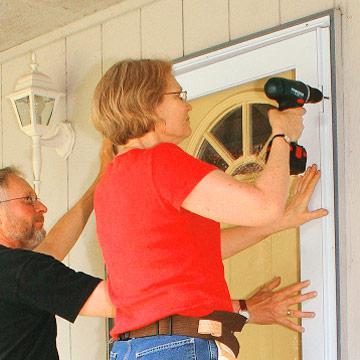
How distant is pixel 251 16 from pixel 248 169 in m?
0.47

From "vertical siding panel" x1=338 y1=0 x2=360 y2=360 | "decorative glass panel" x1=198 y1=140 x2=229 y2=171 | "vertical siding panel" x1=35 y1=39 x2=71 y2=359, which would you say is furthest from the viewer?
"vertical siding panel" x1=35 y1=39 x2=71 y2=359

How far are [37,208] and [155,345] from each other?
0.78 meters

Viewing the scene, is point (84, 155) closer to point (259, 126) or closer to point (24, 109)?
point (24, 109)

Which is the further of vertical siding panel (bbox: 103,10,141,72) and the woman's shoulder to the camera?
vertical siding panel (bbox: 103,10,141,72)

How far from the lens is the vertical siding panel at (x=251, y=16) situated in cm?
239

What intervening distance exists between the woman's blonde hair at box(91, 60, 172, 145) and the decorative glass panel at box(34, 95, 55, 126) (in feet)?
4.18

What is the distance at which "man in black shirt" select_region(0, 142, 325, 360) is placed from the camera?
1.84 metres

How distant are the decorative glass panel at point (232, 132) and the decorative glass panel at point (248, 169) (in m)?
0.04

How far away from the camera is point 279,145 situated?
175cm

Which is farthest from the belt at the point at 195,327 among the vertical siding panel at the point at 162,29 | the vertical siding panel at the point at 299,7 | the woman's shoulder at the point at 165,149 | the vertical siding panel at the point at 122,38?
the vertical siding panel at the point at 122,38

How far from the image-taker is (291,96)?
73.4 inches

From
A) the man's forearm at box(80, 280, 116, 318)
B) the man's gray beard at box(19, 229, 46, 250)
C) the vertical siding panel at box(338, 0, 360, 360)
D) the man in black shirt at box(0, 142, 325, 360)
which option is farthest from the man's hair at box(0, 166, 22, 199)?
the vertical siding panel at box(338, 0, 360, 360)

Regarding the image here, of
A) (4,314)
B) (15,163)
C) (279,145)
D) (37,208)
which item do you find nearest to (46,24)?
(15,163)

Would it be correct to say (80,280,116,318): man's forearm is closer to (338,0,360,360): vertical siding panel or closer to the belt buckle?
the belt buckle
